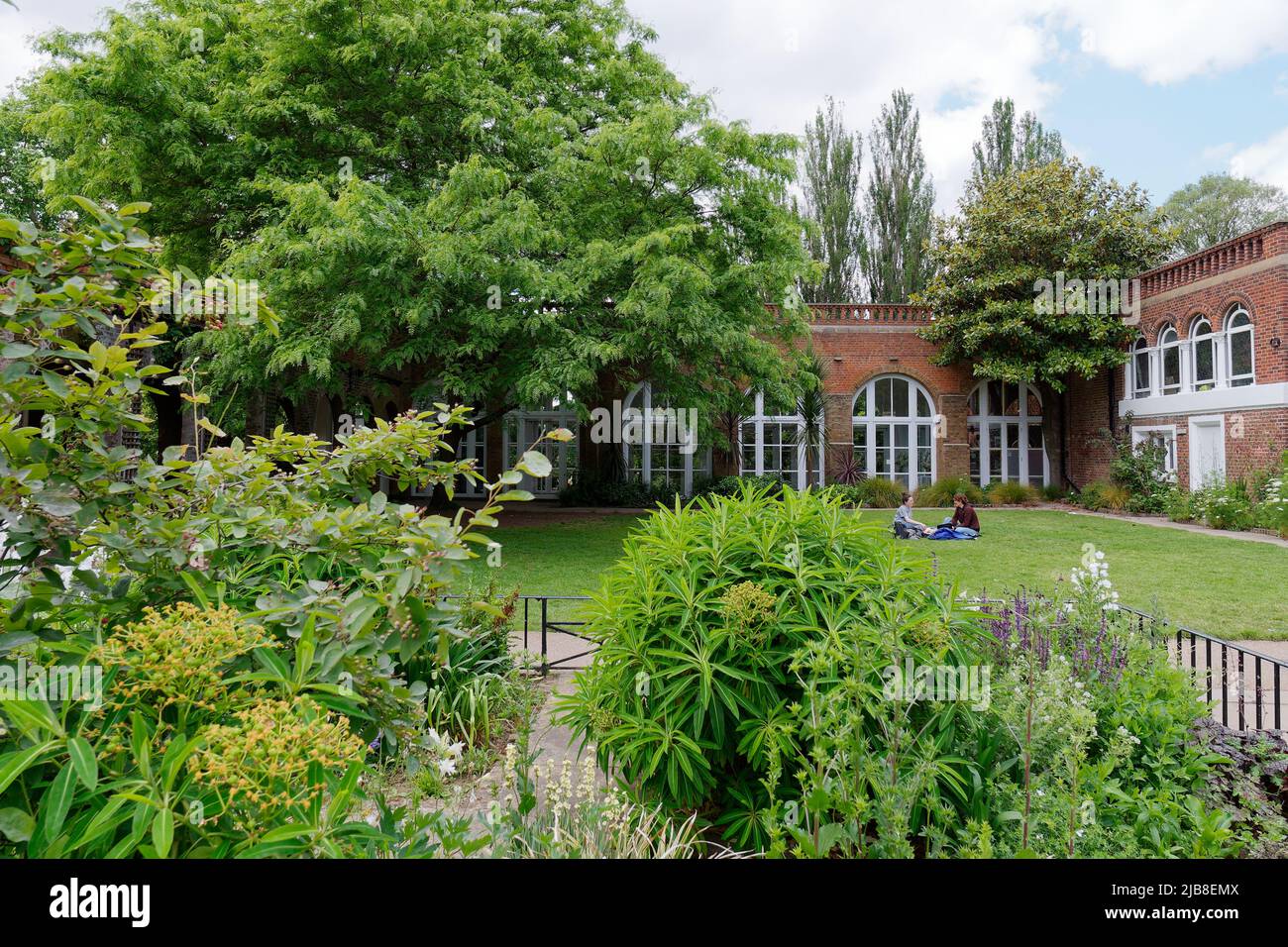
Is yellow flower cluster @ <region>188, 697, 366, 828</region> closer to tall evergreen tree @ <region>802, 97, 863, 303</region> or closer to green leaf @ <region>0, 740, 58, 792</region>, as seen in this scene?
green leaf @ <region>0, 740, 58, 792</region>

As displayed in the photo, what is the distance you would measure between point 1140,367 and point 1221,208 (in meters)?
22.8

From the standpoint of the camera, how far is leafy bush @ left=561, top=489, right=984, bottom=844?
2586 millimetres

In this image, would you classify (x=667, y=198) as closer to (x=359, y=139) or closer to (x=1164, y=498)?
(x=359, y=139)

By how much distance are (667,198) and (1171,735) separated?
12.3 metres

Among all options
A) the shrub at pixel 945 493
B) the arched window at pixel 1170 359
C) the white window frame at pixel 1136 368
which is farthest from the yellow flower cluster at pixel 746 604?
the white window frame at pixel 1136 368

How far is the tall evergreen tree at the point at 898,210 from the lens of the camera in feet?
101

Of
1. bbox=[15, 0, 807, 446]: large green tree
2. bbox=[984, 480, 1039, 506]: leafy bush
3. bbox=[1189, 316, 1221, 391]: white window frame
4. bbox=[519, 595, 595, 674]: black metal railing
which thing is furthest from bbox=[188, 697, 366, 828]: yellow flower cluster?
bbox=[984, 480, 1039, 506]: leafy bush

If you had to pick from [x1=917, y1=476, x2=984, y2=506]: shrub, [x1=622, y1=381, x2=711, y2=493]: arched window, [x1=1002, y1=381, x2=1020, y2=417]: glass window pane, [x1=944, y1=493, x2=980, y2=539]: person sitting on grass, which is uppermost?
[x1=1002, y1=381, x2=1020, y2=417]: glass window pane

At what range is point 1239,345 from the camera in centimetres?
1786

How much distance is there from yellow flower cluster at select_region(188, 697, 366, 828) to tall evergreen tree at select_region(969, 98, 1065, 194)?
34.9m

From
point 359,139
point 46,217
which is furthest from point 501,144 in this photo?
point 46,217

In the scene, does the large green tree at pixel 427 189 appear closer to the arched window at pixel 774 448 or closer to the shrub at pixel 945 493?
the arched window at pixel 774 448

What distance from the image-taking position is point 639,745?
8.86ft

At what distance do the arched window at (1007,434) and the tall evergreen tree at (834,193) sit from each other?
933 cm
